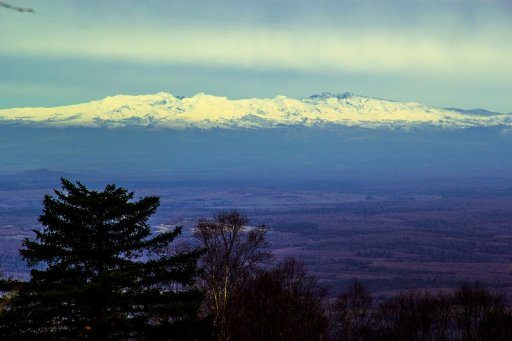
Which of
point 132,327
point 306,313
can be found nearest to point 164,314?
point 132,327

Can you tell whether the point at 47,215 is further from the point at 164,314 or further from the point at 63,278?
the point at 164,314

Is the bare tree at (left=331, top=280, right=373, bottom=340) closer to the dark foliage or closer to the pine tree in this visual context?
the dark foliage

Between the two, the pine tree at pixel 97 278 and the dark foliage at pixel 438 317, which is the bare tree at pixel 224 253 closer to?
the pine tree at pixel 97 278

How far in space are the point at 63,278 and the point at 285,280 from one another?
23.1 m

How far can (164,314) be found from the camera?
22.8 m

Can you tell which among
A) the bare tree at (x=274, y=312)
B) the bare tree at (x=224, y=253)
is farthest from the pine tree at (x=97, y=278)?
the bare tree at (x=274, y=312)

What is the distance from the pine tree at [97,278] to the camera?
21.2 meters

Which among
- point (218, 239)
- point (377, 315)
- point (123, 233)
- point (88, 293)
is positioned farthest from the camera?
point (377, 315)

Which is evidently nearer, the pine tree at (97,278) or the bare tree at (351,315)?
the pine tree at (97,278)

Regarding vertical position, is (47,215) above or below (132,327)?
above

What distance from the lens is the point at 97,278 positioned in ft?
70.2

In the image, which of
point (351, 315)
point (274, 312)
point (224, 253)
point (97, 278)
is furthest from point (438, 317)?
point (97, 278)

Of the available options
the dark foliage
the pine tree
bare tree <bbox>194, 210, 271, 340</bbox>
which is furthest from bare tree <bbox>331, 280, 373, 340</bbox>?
the pine tree

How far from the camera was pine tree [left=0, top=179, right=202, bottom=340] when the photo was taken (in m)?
21.2
